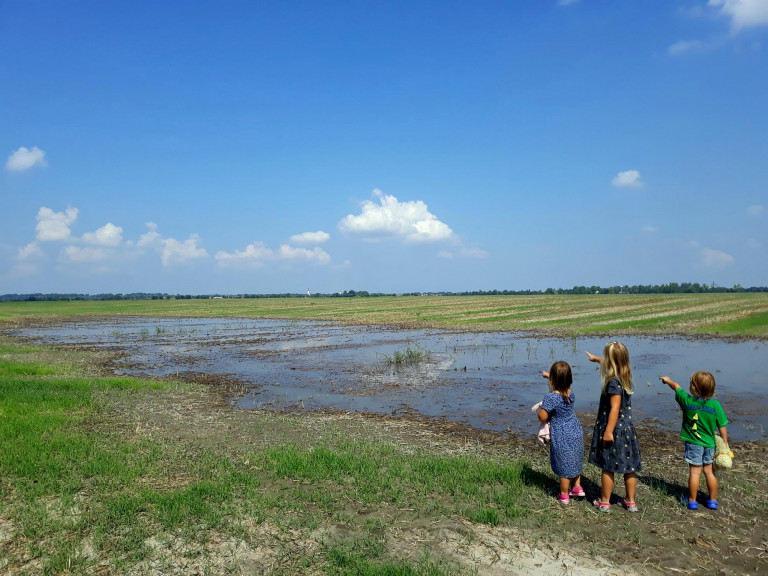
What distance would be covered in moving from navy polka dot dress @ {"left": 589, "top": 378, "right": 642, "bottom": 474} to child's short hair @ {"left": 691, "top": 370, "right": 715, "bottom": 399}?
0.84 meters

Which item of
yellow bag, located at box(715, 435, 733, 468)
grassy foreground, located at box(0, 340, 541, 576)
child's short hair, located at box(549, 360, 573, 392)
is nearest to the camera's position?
grassy foreground, located at box(0, 340, 541, 576)

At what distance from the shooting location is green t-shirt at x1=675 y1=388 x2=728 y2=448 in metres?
6.34

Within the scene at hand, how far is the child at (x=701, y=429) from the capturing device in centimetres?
636

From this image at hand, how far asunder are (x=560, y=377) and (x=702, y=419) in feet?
5.74

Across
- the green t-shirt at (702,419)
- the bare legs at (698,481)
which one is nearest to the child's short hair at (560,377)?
the green t-shirt at (702,419)

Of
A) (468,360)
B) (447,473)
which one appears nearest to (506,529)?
(447,473)

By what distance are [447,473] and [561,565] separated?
263cm

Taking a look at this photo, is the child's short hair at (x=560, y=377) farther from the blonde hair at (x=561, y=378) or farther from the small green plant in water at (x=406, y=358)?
the small green plant in water at (x=406, y=358)

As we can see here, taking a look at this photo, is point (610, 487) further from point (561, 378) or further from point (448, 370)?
point (448, 370)

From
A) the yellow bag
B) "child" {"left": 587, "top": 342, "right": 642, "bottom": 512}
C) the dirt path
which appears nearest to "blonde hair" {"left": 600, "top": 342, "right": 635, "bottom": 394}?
"child" {"left": 587, "top": 342, "right": 642, "bottom": 512}

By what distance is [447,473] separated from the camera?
7.73 m

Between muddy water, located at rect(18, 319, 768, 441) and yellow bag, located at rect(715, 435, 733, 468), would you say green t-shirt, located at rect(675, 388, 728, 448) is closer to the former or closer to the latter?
yellow bag, located at rect(715, 435, 733, 468)

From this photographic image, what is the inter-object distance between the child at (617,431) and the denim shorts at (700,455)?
0.71 metres

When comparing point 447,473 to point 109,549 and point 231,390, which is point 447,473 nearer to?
point 109,549
